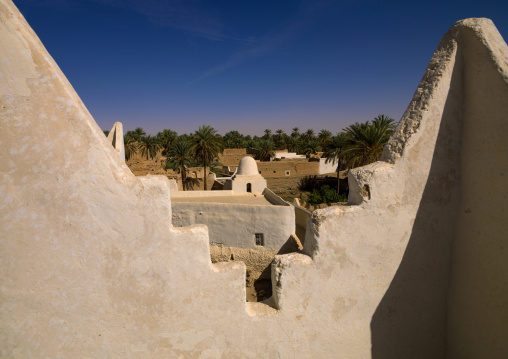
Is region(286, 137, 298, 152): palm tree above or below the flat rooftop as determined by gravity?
above

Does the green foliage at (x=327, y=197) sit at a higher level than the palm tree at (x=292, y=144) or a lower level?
lower

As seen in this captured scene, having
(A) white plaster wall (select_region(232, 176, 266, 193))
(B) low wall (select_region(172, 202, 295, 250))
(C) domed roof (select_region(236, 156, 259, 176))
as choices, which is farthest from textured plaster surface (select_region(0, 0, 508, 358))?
(C) domed roof (select_region(236, 156, 259, 176))

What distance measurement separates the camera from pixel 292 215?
35.3ft

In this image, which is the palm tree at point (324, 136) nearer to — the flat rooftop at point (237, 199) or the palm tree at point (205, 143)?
the palm tree at point (205, 143)

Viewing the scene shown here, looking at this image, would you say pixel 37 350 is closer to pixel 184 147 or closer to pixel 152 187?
pixel 152 187

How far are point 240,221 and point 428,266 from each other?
847cm

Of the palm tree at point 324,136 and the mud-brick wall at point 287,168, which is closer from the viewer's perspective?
the mud-brick wall at point 287,168

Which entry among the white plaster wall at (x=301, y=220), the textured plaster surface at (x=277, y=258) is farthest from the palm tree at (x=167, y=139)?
the textured plaster surface at (x=277, y=258)

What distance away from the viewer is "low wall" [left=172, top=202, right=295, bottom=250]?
1070 cm

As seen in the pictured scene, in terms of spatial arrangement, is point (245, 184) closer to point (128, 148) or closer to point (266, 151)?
point (128, 148)

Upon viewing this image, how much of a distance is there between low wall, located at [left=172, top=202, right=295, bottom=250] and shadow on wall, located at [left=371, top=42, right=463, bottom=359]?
792 centimetres

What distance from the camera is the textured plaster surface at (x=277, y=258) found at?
6.57ft

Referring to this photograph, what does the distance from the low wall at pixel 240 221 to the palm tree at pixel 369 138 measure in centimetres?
1036

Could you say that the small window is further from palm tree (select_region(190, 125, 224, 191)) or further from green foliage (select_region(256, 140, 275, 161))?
green foliage (select_region(256, 140, 275, 161))
